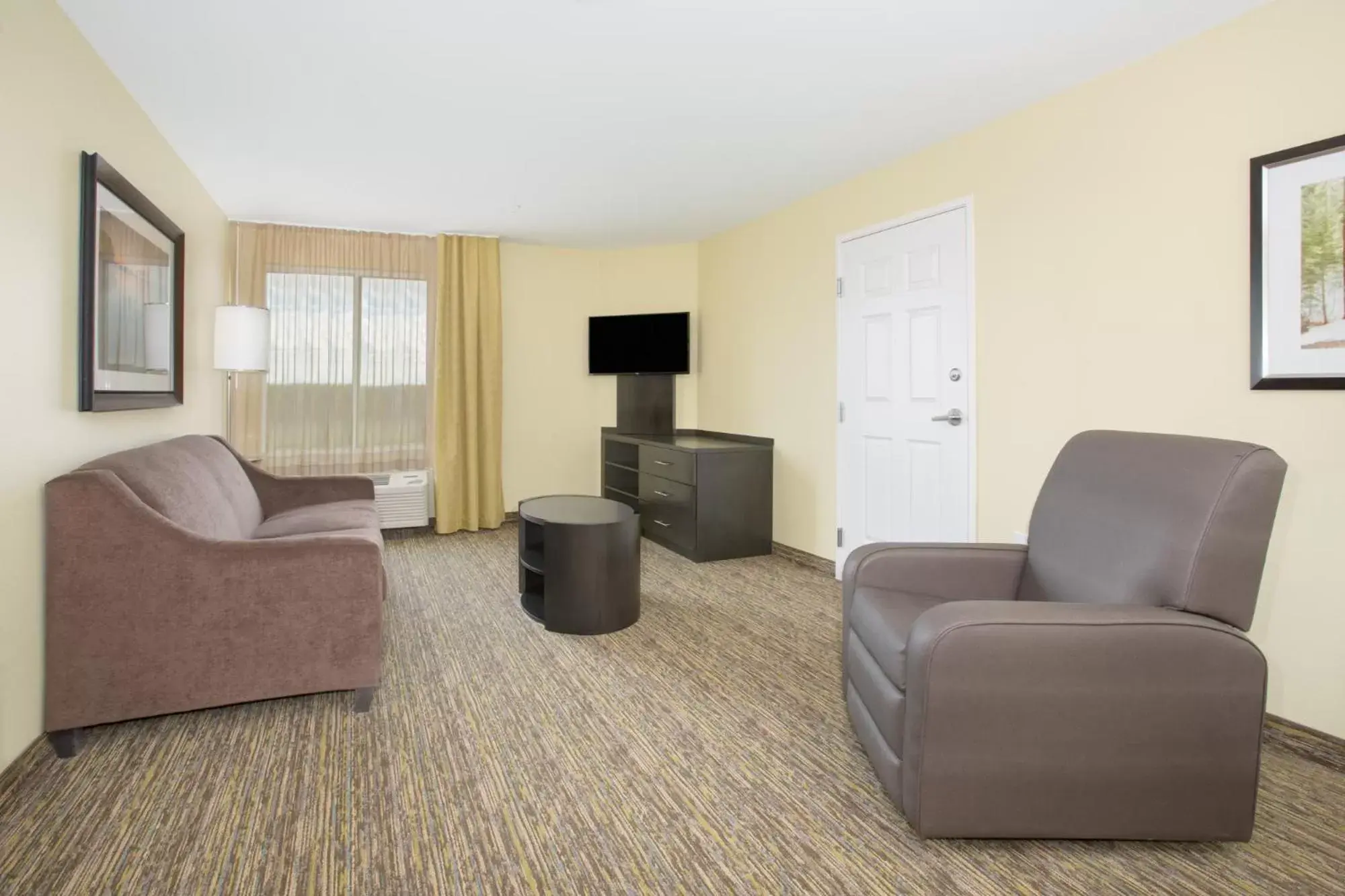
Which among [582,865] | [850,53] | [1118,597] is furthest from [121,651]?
[850,53]

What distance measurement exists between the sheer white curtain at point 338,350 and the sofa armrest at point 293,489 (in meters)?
1.22

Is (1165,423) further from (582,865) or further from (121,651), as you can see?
(121,651)

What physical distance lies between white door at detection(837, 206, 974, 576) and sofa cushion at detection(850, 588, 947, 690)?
4.55ft

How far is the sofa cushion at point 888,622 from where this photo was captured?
1.74m

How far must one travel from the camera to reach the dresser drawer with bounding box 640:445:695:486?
459 cm

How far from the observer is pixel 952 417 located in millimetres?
3398

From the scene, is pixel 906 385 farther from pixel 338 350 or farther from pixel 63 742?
pixel 338 350

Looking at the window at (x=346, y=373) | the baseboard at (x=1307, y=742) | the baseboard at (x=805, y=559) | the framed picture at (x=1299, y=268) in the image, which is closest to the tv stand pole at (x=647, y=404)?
the baseboard at (x=805, y=559)

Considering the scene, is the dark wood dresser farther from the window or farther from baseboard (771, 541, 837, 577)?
the window

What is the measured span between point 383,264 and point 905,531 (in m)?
4.22

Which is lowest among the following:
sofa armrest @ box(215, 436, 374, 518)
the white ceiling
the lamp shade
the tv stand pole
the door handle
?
sofa armrest @ box(215, 436, 374, 518)

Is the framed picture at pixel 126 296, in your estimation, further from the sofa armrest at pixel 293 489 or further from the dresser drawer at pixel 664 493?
the dresser drawer at pixel 664 493

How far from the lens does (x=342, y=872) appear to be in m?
1.58

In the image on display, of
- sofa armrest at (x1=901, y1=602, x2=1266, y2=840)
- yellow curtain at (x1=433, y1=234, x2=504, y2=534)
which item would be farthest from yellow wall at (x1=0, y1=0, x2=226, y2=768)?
yellow curtain at (x1=433, y1=234, x2=504, y2=534)
